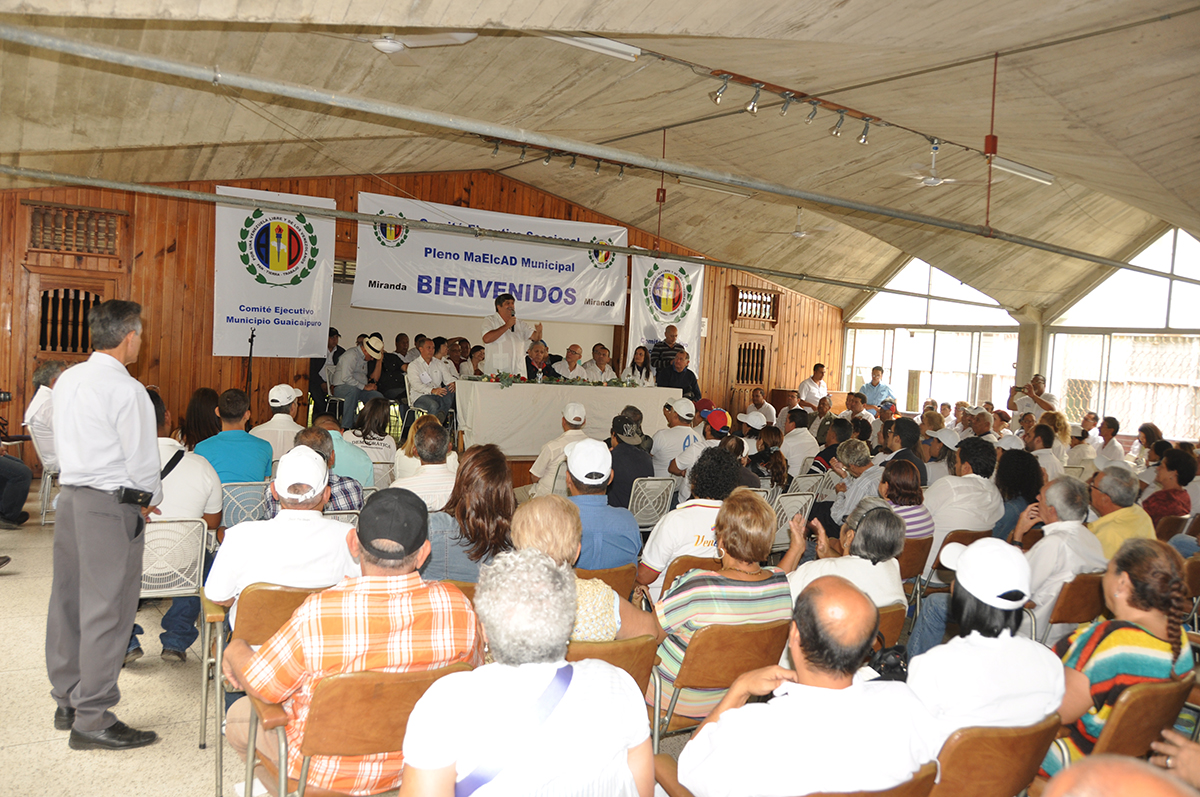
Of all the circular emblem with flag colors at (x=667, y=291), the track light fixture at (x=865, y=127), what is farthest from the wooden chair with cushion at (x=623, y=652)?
the circular emblem with flag colors at (x=667, y=291)

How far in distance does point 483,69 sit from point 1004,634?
5.33 m

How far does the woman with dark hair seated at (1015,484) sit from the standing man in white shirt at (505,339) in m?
5.64

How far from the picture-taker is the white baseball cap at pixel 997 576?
213 centimetres

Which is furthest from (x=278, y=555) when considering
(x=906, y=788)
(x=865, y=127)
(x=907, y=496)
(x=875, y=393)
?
(x=875, y=393)

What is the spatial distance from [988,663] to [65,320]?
9753 millimetres

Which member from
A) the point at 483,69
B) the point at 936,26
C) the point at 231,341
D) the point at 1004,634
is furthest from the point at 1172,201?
the point at 231,341

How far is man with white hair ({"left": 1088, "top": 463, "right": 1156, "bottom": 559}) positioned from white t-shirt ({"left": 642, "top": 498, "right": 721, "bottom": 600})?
6.73 feet

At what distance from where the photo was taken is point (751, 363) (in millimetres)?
14602

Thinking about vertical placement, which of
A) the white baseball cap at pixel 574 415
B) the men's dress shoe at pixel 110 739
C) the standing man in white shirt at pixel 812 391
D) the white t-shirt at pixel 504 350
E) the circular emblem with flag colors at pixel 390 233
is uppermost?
the circular emblem with flag colors at pixel 390 233

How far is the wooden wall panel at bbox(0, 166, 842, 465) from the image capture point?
855cm

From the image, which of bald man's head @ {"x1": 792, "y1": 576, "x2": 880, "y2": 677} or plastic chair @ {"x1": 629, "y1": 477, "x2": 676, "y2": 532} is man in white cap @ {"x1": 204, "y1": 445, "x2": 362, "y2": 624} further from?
plastic chair @ {"x1": 629, "y1": 477, "x2": 676, "y2": 532}

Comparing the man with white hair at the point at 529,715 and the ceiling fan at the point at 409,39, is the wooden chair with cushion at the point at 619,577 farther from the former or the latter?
the ceiling fan at the point at 409,39

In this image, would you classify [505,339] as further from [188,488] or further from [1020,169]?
[188,488]

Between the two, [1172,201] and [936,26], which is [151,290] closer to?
[936,26]
